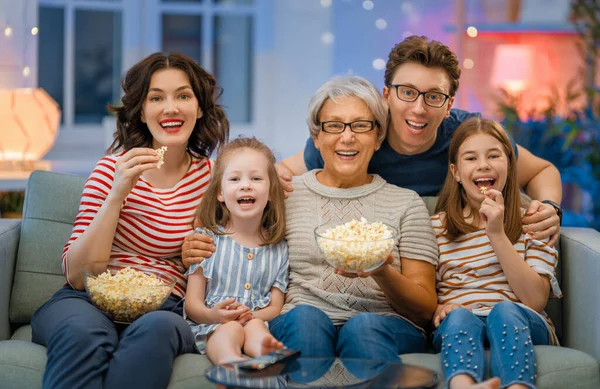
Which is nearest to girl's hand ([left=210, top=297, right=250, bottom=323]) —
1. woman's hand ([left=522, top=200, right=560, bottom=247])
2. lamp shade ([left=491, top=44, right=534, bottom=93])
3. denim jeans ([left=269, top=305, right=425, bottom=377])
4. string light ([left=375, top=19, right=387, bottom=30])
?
denim jeans ([left=269, top=305, right=425, bottom=377])

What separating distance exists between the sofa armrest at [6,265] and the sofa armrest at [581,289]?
5.68ft

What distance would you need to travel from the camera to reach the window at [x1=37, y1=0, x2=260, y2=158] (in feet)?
18.1

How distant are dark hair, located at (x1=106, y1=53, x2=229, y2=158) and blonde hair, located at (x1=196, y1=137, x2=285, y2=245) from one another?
0.21 m

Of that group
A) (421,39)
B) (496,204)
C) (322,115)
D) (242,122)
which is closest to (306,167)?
(322,115)

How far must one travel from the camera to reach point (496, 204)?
2307 millimetres

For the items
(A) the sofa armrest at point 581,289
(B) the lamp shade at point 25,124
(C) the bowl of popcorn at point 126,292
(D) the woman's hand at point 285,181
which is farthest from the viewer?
(B) the lamp shade at point 25,124

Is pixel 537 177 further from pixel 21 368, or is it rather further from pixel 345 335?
pixel 21 368

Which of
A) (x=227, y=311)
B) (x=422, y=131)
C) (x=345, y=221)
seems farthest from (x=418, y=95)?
(x=227, y=311)

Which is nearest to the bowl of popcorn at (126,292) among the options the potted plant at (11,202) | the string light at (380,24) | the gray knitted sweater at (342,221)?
the gray knitted sweater at (342,221)

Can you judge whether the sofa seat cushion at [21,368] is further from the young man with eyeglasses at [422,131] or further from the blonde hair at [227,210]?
the young man with eyeglasses at [422,131]

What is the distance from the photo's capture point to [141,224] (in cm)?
249

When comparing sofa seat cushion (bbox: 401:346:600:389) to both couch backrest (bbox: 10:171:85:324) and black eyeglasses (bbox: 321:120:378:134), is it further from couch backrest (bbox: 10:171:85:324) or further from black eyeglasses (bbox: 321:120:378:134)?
couch backrest (bbox: 10:171:85:324)

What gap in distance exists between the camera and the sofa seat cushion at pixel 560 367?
84.7 inches

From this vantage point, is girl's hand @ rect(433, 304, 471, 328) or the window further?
the window
